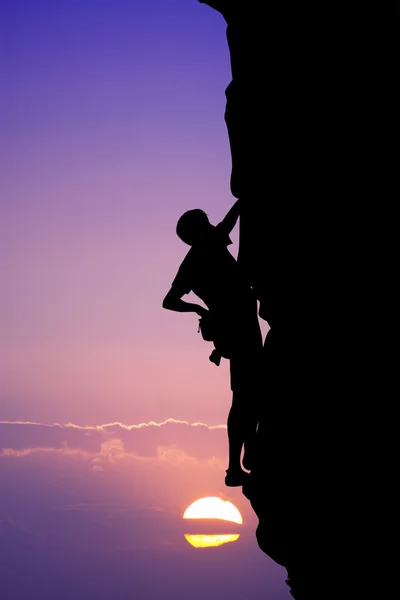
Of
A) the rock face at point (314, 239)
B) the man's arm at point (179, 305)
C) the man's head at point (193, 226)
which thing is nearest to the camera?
the rock face at point (314, 239)

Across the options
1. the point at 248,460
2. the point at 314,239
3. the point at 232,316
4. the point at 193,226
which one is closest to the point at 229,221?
the point at 193,226

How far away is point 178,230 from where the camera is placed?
26.3 feet

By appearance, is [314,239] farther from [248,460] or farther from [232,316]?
[248,460]

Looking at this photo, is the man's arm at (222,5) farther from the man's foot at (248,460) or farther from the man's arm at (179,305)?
the man's foot at (248,460)

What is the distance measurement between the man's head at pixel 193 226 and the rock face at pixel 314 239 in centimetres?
49

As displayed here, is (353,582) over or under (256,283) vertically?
under

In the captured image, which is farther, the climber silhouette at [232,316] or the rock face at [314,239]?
the climber silhouette at [232,316]

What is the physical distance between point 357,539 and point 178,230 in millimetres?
3873

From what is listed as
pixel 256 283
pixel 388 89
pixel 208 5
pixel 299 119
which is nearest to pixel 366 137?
pixel 388 89

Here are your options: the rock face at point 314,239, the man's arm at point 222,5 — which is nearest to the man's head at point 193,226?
the rock face at point 314,239

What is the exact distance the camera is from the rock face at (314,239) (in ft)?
19.8

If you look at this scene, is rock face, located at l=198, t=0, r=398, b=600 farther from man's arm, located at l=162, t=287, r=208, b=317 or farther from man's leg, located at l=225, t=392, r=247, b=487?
man's arm, located at l=162, t=287, r=208, b=317

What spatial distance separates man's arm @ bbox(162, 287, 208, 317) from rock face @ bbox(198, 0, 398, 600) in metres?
0.77

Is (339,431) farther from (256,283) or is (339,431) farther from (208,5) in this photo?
(208,5)
